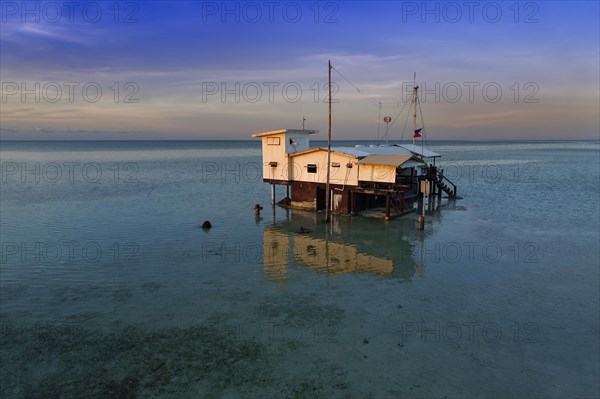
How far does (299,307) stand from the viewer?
17953 mm

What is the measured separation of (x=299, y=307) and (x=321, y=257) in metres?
7.40

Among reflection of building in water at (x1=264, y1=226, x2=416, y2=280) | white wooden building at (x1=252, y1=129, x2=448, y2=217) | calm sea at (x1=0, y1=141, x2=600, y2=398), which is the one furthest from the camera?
white wooden building at (x1=252, y1=129, x2=448, y2=217)

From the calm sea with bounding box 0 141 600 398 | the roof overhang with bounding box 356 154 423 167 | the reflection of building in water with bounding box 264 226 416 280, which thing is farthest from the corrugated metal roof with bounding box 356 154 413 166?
the reflection of building in water with bounding box 264 226 416 280

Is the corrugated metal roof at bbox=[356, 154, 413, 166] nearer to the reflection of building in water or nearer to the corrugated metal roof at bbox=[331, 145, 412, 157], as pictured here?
the corrugated metal roof at bbox=[331, 145, 412, 157]

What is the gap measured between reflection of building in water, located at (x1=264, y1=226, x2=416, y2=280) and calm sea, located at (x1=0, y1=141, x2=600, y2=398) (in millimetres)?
124

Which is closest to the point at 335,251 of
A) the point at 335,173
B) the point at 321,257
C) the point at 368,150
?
the point at 321,257

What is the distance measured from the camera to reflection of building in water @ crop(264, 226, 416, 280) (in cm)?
2280

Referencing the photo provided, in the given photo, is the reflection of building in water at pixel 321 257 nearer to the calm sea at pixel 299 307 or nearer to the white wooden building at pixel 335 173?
the calm sea at pixel 299 307

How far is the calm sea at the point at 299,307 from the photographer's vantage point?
1284 cm

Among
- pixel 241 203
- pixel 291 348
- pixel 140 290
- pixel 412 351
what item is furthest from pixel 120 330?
pixel 241 203

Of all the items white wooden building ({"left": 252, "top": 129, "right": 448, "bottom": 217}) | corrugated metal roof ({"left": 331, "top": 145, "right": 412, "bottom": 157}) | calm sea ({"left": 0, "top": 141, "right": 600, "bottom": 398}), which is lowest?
calm sea ({"left": 0, "top": 141, "right": 600, "bottom": 398})

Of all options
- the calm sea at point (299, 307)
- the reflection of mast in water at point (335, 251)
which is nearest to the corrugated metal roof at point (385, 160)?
the calm sea at point (299, 307)

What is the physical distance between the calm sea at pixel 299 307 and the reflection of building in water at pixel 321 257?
12 cm

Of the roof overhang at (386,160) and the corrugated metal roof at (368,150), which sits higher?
the corrugated metal roof at (368,150)
